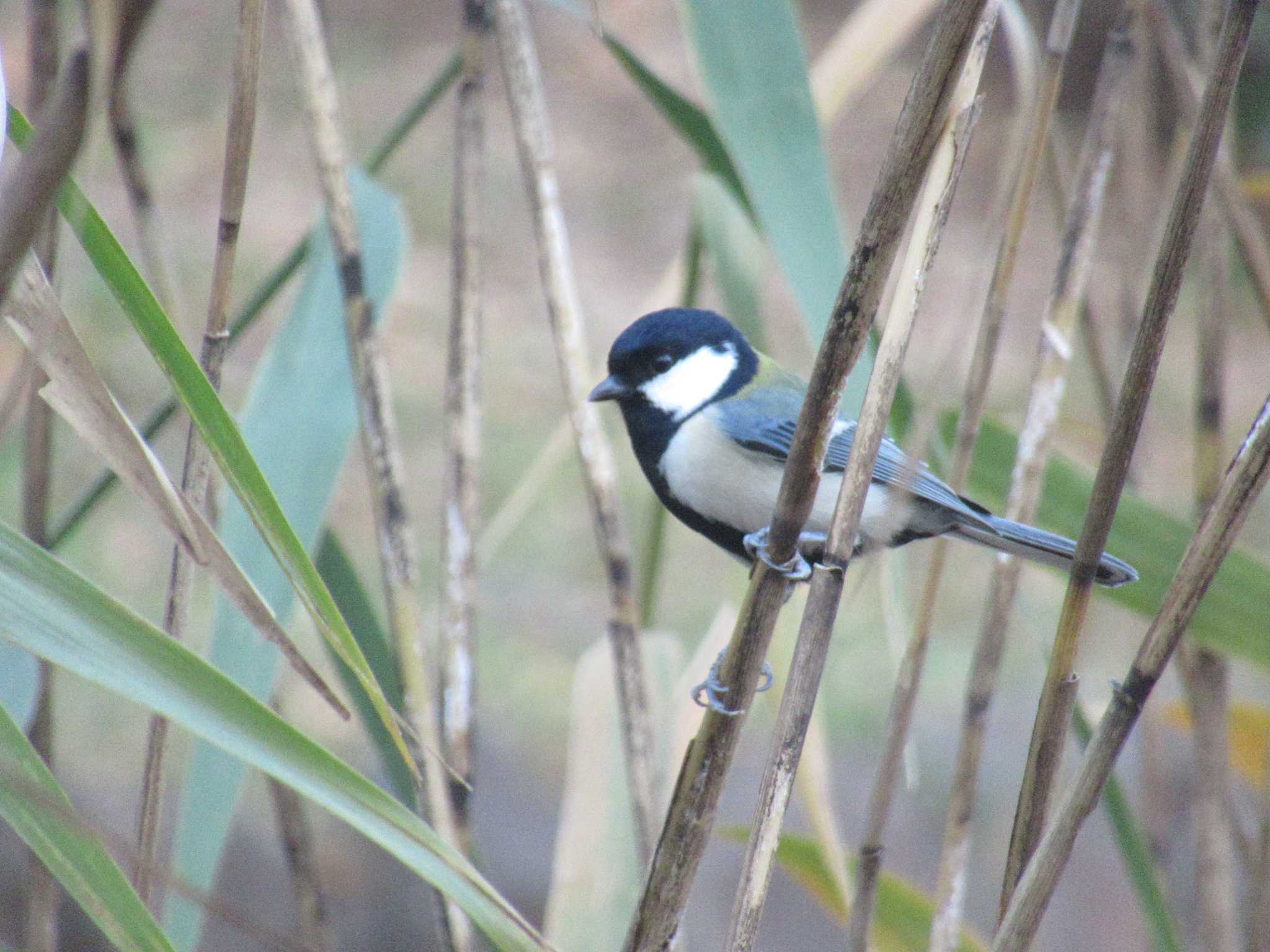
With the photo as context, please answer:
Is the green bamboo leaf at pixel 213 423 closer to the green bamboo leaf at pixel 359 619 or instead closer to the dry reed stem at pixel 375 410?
the dry reed stem at pixel 375 410

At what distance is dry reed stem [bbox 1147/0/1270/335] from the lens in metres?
1.07

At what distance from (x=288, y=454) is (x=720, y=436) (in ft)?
1.81

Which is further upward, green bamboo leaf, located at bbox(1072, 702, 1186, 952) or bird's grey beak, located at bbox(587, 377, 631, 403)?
bird's grey beak, located at bbox(587, 377, 631, 403)

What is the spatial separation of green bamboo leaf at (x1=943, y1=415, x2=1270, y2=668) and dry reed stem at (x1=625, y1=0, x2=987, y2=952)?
0.41 meters

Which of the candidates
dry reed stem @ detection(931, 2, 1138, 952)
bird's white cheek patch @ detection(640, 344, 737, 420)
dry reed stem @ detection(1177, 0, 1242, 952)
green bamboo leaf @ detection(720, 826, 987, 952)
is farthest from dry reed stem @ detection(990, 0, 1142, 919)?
bird's white cheek patch @ detection(640, 344, 737, 420)

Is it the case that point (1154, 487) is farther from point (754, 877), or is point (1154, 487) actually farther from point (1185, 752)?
point (754, 877)

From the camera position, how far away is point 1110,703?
0.65 m

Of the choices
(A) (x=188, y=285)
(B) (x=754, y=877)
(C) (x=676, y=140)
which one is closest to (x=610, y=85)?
(C) (x=676, y=140)

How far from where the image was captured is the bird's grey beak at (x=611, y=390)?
134 centimetres

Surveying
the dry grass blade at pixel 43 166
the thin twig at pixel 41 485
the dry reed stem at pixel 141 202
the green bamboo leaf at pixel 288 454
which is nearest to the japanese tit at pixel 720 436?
the green bamboo leaf at pixel 288 454

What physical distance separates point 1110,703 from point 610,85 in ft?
16.9

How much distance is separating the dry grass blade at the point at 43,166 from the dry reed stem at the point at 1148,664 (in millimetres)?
568

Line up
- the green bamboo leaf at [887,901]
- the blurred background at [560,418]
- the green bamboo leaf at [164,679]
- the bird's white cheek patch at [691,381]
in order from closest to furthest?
1. the green bamboo leaf at [164,679]
2. the green bamboo leaf at [887,901]
3. the bird's white cheek patch at [691,381]
4. the blurred background at [560,418]

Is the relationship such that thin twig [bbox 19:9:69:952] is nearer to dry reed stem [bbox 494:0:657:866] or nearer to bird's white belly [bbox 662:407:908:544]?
dry reed stem [bbox 494:0:657:866]
